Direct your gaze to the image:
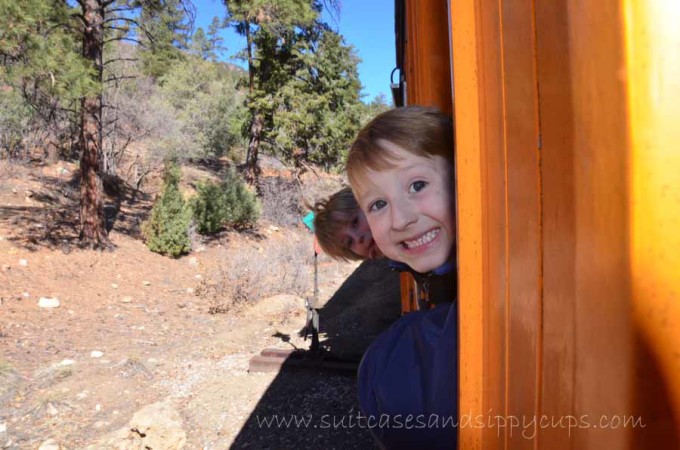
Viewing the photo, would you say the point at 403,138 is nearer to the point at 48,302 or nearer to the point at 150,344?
the point at 150,344

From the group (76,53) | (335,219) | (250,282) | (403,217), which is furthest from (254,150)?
(403,217)

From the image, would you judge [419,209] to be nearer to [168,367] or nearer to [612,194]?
[612,194]

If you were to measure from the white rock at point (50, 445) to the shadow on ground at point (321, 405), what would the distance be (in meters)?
1.36

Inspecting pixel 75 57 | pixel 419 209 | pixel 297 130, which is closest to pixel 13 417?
pixel 419 209

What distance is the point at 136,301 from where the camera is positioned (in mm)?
8219

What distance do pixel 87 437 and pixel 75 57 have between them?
6368 mm

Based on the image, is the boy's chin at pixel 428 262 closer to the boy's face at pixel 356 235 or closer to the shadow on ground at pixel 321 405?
the boy's face at pixel 356 235

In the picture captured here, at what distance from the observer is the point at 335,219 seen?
2428mm

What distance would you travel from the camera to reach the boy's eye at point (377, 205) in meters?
1.18

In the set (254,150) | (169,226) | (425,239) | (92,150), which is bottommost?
(169,226)

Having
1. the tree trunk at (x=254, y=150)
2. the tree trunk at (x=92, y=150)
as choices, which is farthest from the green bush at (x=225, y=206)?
the tree trunk at (x=92, y=150)

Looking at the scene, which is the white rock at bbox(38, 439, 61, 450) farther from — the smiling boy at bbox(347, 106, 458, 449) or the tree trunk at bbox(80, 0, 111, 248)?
the tree trunk at bbox(80, 0, 111, 248)

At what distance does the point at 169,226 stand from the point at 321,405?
24.8 feet

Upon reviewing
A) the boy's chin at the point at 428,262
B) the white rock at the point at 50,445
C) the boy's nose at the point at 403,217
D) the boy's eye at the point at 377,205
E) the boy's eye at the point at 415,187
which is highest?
the boy's eye at the point at 415,187
